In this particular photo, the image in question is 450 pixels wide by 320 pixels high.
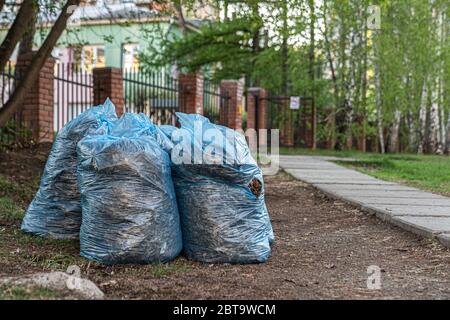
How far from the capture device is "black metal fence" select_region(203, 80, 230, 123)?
16720 millimetres

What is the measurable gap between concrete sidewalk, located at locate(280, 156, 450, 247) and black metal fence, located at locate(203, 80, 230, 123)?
17.3 ft

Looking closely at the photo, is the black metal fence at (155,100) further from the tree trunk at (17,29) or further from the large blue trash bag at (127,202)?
the large blue trash bag at (127,202)

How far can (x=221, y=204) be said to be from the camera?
434 cm

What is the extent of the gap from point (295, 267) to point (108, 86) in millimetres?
7865

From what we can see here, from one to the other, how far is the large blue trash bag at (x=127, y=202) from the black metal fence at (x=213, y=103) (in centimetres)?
1208

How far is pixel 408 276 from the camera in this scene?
4.18 metres

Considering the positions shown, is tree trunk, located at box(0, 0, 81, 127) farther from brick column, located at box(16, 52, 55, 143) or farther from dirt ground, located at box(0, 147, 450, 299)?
dirt ground, located at box(0, 147, 450, 299)

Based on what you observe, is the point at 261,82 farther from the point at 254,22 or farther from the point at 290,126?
the point at 254,22

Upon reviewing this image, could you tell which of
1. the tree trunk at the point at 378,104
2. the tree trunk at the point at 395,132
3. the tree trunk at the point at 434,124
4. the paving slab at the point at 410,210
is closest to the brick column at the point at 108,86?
the paving slab at the point at 410,210

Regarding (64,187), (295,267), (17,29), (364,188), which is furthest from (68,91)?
(295,267)

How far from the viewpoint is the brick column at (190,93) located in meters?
15.3

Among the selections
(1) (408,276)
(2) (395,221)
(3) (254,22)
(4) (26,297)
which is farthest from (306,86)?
(4) (26,297)

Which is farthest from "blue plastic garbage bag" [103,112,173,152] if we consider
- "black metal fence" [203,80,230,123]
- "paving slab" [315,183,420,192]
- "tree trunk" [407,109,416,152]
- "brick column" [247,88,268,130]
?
"tree trunk" [407,109,416,152]

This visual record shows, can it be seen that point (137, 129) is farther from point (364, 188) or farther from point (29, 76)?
point (364, 188)
